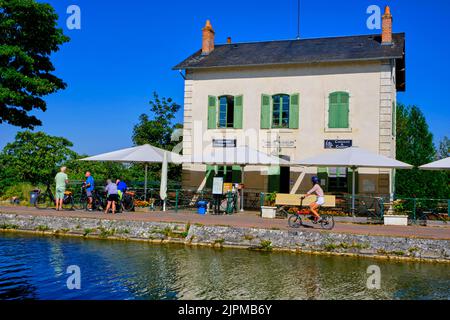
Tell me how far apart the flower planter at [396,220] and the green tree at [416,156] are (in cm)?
683

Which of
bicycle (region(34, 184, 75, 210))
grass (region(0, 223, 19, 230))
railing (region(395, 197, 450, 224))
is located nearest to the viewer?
grass (region(0, 223, 19, 230))

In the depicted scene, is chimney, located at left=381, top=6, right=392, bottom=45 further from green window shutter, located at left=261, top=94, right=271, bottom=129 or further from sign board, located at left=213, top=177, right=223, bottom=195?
sign board, located at left=213, top=177, right=223, bottom=195

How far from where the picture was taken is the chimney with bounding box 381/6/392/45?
2053 centimetres

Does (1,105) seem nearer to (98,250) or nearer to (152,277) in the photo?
(98,250)

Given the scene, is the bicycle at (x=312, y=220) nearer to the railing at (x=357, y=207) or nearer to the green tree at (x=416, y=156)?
the railing at (x=357, y=207)

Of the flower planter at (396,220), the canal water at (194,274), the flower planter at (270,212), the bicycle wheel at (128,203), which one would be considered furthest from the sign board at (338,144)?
the canal water at (194,274)

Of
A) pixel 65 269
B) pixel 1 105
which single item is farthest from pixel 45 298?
pixel 1 105

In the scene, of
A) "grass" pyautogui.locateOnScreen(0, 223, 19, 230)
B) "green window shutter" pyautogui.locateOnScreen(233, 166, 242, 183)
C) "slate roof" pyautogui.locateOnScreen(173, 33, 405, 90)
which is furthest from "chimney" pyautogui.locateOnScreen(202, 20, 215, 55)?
"grass" pyautogui.locateOnScreen(0, 223, 19, 230)

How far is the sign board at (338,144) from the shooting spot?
20.0 metres

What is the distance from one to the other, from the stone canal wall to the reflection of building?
8146 mm

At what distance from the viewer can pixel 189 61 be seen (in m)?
22.8

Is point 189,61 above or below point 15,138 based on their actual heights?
above
